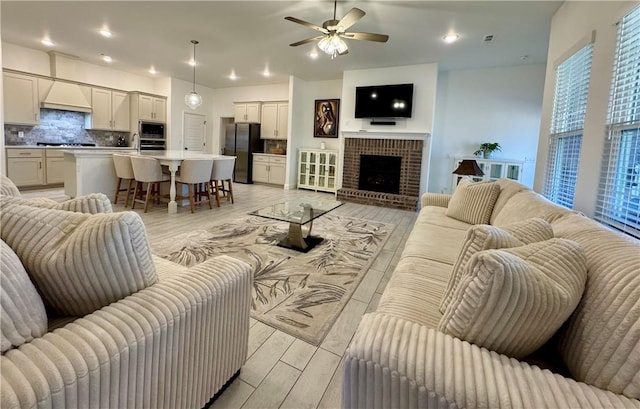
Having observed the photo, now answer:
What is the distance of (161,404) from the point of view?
1.00 metres

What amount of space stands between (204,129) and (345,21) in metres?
6.89

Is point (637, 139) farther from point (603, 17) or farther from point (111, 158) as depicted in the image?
point (111, 158)

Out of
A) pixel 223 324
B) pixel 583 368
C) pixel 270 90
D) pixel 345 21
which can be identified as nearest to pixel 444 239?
pixel 583 368

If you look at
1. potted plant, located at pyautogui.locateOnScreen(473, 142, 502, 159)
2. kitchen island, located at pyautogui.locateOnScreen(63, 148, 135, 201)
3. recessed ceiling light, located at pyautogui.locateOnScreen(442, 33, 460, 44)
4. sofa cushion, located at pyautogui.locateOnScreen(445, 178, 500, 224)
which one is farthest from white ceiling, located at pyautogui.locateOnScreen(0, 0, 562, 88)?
sofa cushion, located at pyautogui.locateOnScreen(445, 178, 500, 224)

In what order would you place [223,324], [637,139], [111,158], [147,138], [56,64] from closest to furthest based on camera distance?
[223,324] < [637,139] < [111,158] < [56,64] < [147,138]

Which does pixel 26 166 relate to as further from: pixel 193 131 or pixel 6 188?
pixel 6 188

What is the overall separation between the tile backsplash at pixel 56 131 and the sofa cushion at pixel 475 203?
7.89 meters

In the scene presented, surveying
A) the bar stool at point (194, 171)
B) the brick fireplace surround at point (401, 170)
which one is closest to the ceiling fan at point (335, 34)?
the bar stool at point (194, 171)

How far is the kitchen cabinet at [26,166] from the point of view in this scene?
5652mm

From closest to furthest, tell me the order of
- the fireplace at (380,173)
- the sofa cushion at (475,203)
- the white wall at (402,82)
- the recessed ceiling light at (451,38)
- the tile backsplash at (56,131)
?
the sofa cushion at (475,203)
the recessed ceiling light at (451,38)
the white wall at (402,82)
the tile backsplash at (56,131)
the fireplace at (380,173)

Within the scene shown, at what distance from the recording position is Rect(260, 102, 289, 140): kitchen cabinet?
7.96 meters

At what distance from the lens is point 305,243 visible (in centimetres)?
337

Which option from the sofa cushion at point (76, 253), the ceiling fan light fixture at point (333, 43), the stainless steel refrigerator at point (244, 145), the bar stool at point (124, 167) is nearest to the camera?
the sofa cushion at point (76, 253)

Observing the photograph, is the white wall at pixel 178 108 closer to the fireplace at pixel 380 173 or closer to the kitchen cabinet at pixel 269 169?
the kitchen cabinet at pixel 269 169
